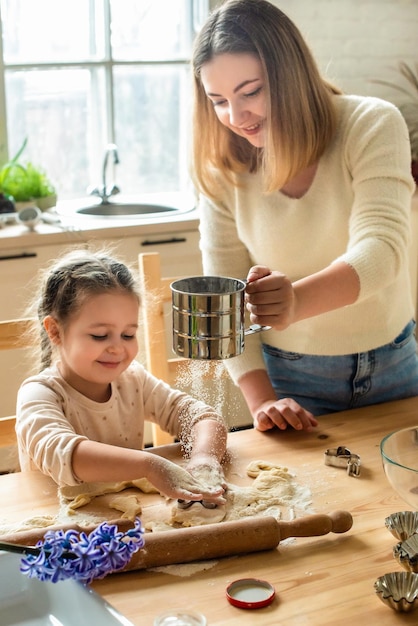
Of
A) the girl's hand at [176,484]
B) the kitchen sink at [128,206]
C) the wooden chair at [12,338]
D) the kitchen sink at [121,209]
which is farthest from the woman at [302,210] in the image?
the kitchen sink at [121,209]

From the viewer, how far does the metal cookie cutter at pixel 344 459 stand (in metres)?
1.36

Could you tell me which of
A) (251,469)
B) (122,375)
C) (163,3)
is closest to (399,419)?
(251,469)

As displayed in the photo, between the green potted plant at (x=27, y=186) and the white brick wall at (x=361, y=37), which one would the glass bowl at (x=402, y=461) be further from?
the white brick wall at (x=361, y=37)

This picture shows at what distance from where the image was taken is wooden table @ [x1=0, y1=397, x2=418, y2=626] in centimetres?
99

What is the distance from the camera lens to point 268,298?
4.25 feet

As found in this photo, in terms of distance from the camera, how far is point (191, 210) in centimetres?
314

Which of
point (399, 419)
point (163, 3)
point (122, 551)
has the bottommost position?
point (399, 419)

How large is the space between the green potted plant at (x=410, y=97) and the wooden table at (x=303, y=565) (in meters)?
2.24

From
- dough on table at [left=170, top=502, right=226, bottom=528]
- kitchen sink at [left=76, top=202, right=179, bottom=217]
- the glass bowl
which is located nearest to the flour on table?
dough on table at [left=170, top=502, right=226, bottom=528]

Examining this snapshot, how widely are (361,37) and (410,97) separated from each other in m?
0.33

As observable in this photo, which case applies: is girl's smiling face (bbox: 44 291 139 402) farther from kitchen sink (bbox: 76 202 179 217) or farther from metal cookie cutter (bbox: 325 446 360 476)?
kitchen sink (bbox: 76 202 179 217)

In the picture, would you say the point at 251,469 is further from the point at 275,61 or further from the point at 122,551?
the point at 275,61

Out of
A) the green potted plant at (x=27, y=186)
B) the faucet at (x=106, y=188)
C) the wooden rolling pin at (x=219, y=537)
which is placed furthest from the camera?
the faucet at (x=106, y=188)

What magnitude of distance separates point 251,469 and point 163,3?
8.21 ft
